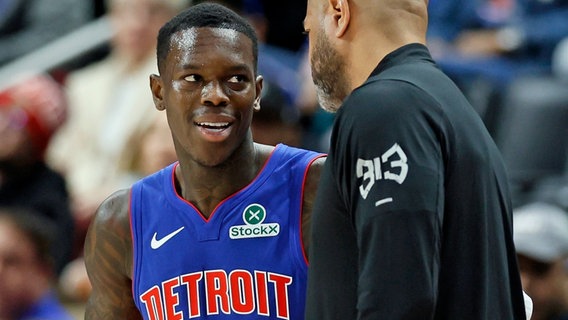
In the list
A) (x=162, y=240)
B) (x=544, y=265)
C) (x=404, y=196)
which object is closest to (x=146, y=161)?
(x=544, y=265)

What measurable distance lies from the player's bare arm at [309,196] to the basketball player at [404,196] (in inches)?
15.9

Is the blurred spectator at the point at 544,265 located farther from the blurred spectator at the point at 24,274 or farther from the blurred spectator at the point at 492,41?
the blurred spectator at the point at 24,274

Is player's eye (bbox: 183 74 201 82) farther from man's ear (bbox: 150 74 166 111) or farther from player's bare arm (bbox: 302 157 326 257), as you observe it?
player's bare arm (bbox: 302 157 326 257)

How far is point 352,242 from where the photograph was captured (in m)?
2.37

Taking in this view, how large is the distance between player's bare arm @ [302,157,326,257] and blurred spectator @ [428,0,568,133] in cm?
331

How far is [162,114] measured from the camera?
5465mm

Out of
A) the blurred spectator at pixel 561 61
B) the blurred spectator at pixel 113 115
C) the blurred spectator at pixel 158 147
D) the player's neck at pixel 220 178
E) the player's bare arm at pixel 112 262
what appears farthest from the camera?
the blurred spectator at pixel 561 61

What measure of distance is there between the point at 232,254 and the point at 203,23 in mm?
599

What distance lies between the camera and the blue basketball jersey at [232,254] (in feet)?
9.35

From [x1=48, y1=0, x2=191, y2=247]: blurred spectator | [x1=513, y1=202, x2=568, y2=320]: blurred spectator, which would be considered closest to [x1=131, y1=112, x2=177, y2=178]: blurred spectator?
[x1=48, y1=0, x2=191, y2=247]: blurred spectator

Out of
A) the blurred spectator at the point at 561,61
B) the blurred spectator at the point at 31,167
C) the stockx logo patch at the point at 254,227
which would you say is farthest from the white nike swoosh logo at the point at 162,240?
the blurred spectator at the point at 561,61

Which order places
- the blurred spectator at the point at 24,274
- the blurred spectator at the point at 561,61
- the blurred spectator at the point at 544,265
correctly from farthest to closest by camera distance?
1. the blurred spectator at the point at 561,61
2. the blurred spectator at the point at 24,274
3. the blurred spectator at the point at 544,265

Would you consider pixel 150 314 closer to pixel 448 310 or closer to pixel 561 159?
pixel 448 310

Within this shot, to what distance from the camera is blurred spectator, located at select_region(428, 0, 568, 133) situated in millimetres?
6430
